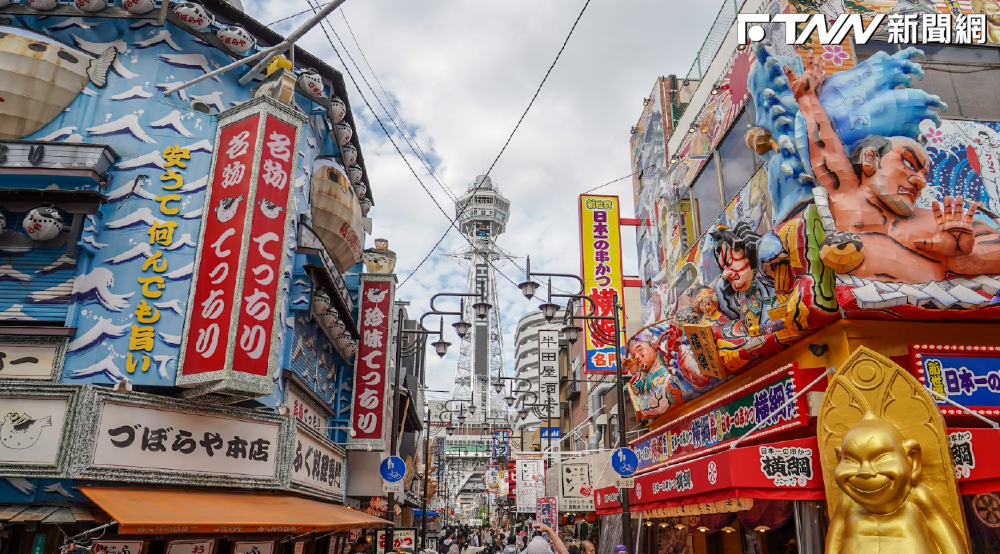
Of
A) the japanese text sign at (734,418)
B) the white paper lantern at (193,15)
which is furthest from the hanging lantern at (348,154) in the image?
the japanese text sign at (734,418)

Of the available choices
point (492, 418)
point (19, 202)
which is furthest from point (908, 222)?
point (492, 418)

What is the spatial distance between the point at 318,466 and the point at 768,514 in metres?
10.0

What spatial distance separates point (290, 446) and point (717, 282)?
30.1 ft

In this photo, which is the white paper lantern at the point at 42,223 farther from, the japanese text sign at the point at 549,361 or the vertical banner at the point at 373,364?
the japanese text sign at the point at 549,361

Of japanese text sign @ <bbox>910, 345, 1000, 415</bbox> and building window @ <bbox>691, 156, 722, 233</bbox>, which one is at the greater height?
building window @ <bbox>691, 156, 722, 233</bbox>

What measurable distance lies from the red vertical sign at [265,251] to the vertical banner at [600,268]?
11.7 metres

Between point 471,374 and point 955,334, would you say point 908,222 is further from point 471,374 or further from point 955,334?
point 471,374

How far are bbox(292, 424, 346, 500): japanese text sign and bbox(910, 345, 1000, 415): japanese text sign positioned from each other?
36.6 ft

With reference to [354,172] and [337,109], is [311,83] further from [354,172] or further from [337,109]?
[354,172]

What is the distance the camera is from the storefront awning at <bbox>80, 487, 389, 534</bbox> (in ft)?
28.7

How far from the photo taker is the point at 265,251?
11.3m

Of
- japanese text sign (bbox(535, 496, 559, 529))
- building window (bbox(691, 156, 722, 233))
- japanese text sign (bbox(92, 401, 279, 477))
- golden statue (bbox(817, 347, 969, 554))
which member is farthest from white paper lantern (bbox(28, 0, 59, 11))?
japanese text sign (bbox(535, 496, 559, 529))

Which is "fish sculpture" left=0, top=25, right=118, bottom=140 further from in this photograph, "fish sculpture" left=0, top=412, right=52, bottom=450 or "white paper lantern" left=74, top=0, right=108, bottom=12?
"fish sculpture" left=0, top=412, right=52, bottom=450

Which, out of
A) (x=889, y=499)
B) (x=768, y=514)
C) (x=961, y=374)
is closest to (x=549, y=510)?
(x=768, y=514)
